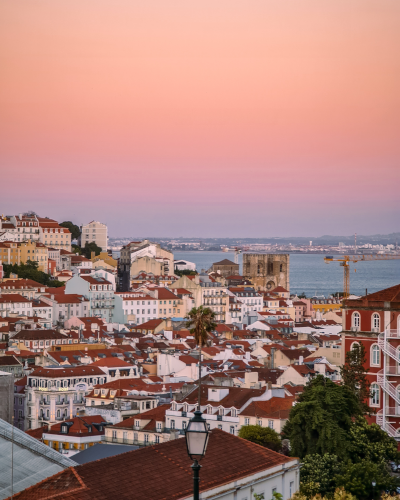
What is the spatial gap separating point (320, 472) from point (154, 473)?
709cm

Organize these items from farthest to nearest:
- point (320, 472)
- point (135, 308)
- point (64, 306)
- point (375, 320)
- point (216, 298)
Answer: point (216, 298) < point (135, 308) < point (64, 306) < point (375, 320) < point (320, 472)

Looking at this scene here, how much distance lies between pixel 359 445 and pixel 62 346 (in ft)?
137

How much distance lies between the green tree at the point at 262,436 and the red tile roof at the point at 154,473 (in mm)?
11142

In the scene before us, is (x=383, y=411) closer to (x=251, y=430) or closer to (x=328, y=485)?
(x=251, y=430)

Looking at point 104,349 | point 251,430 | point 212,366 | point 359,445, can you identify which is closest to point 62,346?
point 104,349

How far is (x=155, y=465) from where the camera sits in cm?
2172

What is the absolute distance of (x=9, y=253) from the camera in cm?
11100

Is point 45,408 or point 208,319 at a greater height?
point 208,319

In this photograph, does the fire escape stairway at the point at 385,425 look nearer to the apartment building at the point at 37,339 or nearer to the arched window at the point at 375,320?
the arched window at the point at 375,320

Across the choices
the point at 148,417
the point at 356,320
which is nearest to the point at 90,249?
the point at 148,417

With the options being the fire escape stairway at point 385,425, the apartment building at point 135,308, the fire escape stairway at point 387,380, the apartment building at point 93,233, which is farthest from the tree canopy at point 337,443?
the apartment building at point 93,233

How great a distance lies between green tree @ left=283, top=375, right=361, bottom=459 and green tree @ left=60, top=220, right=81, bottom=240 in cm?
10386

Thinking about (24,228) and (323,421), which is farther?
(24,228)

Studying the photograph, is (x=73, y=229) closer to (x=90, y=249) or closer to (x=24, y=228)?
(x=90, y=249)
